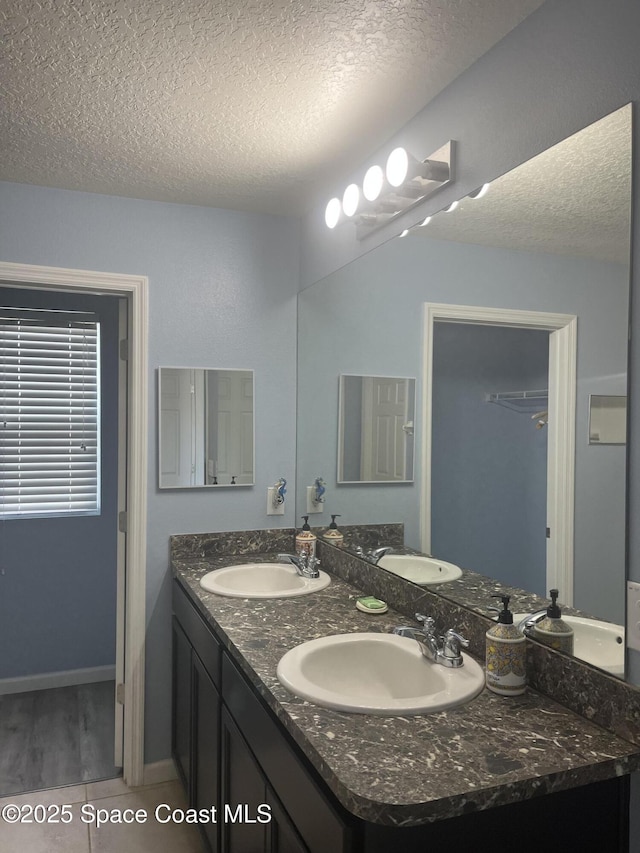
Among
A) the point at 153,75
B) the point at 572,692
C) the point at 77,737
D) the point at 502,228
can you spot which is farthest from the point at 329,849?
the point at 77,737

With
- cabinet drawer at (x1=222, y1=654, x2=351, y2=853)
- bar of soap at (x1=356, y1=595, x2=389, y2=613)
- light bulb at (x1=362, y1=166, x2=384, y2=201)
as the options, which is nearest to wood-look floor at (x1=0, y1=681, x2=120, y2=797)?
cabinet drawer at (x1=222, y1=654, x2=351, y2=853)

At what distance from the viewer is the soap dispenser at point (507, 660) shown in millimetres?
1431

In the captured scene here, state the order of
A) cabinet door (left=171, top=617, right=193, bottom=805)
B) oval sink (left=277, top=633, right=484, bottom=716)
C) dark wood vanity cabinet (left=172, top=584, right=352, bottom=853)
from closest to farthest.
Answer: dark wood vanity cabinet (left=172, top=584, right=352, bottom=853), oval sink (left=277, top=633, right=484, bottom=716), cabinet door (left=171, top=617, right=193, bottom=805)

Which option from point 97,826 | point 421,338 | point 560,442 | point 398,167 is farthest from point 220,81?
point 97,826

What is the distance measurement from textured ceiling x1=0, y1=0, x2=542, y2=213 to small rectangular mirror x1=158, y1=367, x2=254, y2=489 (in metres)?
0.79

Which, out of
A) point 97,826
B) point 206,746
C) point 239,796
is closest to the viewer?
point 239,796

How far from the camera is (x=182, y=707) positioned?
2553mm

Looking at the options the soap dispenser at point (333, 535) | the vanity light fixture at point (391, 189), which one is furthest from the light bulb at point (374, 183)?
the soap dispenser at point (333, 535)

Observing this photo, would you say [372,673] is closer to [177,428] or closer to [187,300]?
[177,428]

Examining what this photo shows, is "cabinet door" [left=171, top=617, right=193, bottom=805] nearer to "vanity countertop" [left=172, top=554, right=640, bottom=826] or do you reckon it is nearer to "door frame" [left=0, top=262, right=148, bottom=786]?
"door frame" [left=0, top=262, right=148, bottom=786]

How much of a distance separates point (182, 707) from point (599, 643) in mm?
1758

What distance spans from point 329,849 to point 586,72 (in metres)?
1.56

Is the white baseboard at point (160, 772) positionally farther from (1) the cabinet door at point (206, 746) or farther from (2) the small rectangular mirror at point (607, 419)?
(2) the small rectangular mirror at point (607, 419)

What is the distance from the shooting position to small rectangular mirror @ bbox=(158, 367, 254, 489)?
8.97 feet
